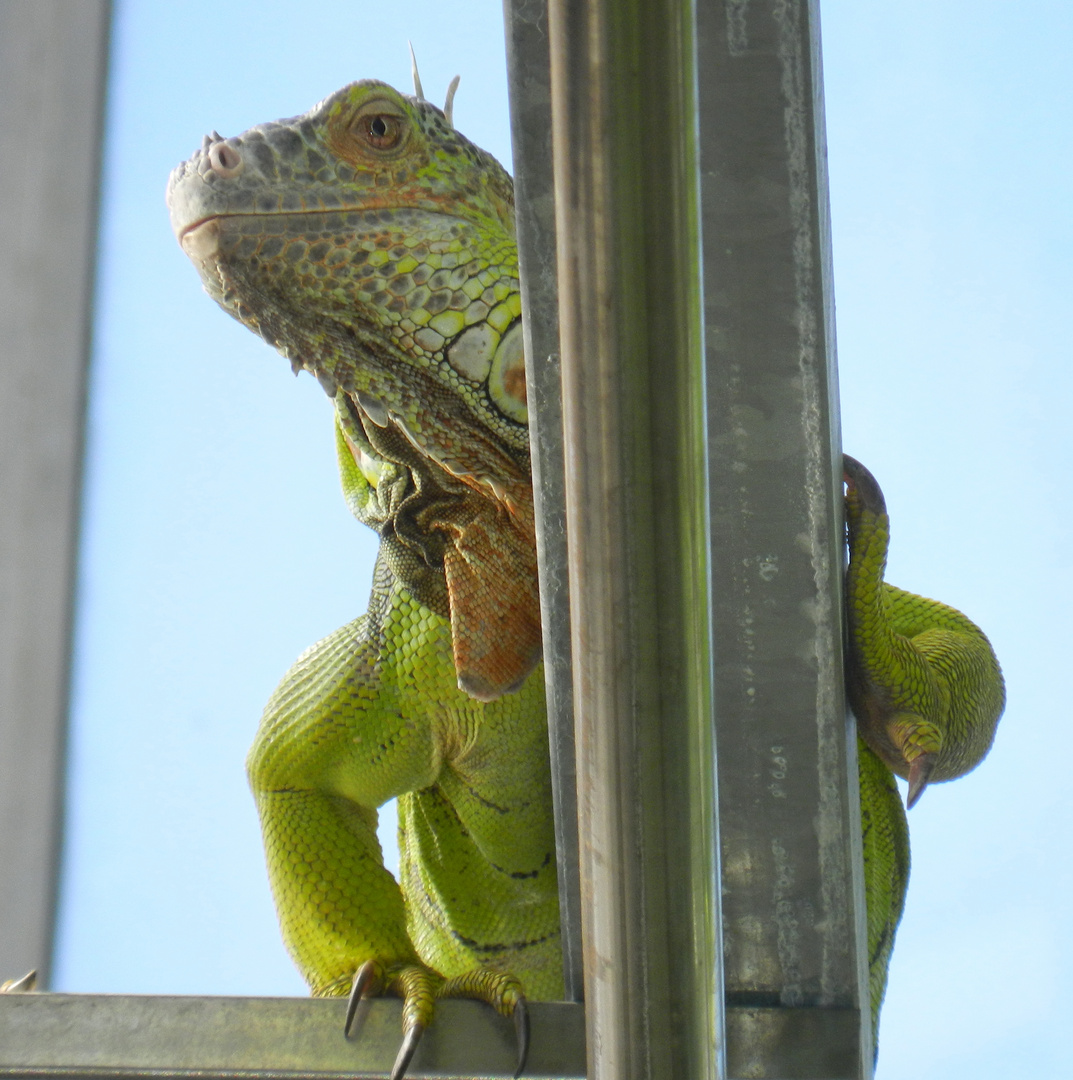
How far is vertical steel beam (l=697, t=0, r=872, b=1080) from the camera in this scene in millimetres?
1073

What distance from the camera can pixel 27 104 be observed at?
582cm

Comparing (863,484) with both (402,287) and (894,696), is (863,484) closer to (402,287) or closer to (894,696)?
(894,696)

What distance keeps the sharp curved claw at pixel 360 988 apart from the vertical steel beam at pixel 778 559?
0.38m

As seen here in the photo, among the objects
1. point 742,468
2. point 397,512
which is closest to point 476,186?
point 397,512

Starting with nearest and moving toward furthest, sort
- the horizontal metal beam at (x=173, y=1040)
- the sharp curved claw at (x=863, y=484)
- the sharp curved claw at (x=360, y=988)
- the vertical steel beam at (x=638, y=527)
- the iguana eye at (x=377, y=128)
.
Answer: the vertical steel beam at (x=638, y=527)
the horizontal metal beam at (x=173, y=1040)
the sharp curved claw at (x=360, y=988)
the sharp curved claw at (x=863, y=484)
the iguana eye at (x=377, y=128)

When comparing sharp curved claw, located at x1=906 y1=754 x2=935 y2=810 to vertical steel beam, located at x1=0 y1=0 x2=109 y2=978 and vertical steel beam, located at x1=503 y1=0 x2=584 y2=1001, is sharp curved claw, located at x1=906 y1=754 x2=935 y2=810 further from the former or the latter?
vertical steel beam, located at x1=0 y1=0 x2=109 y2=978

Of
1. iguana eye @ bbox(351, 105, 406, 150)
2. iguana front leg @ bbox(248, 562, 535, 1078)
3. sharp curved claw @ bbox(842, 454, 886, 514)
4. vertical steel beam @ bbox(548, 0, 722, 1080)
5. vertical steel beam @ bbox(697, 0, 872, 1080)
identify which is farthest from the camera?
iguana front leg @ bbox(248, 562, 535, 1078)

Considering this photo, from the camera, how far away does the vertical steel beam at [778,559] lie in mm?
1073

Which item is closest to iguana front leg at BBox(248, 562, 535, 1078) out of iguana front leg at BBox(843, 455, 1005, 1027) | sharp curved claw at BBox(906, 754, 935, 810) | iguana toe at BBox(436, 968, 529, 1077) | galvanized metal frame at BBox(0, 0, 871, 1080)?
iguana toe at BBox(436, 968, 529, 1077)

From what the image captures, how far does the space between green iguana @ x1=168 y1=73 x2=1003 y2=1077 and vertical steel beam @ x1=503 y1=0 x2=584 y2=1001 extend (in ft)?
1.42

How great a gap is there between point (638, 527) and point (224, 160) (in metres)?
1.09

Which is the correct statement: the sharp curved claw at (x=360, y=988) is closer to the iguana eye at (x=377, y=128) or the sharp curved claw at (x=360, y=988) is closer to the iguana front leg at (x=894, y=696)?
the iguana front leg at (x=894, y=696)

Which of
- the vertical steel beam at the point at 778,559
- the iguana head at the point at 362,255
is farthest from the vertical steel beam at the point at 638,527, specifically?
the iguana head at the point at 362,255

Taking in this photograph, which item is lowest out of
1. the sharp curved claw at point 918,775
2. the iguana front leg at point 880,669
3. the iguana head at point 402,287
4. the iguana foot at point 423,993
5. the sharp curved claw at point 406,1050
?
the sharp curved claw at point 406,1050
